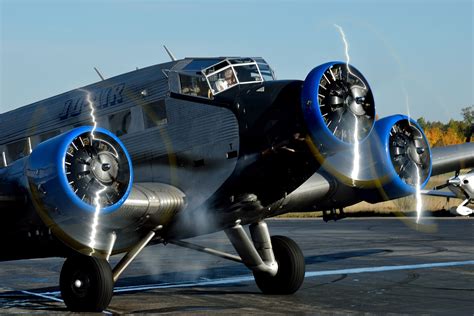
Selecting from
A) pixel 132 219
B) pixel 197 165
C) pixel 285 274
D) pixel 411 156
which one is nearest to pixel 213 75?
pixel 197 165

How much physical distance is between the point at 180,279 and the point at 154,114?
5.98 metres

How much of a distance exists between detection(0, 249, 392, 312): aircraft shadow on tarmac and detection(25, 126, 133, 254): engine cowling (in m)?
2.37

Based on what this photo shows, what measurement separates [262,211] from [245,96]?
2.43m

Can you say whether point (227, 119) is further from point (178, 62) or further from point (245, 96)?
point (178, 62)

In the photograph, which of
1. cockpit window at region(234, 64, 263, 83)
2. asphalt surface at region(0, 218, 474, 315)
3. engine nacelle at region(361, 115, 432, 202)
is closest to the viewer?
asphalt surface at region(0, 218, 474, 315)

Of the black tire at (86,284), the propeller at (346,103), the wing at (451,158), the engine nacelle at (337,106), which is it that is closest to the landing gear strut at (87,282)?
the black tire at (86,284)

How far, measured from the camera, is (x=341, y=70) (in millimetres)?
14227

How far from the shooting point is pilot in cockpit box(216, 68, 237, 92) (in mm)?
15523

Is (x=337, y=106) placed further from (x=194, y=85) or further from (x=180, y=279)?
(x=180, y=279)

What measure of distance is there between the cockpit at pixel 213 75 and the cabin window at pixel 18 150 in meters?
4.25

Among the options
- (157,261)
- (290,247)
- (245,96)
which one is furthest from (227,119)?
(157,261)

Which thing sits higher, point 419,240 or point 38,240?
point 38,240

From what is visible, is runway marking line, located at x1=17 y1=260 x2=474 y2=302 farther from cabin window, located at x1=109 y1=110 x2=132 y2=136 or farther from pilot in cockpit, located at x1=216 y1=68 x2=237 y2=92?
pilot in cockpit, located at x1=216 y1=68 x2=237 y2=92

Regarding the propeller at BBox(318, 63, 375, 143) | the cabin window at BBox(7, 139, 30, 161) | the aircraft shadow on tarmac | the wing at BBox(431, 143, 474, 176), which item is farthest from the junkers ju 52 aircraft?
the wing at BBox(431, 143, 474, 176)
